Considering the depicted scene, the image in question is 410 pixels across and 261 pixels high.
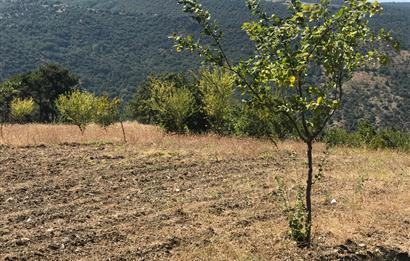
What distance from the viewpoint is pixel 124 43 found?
134 metres

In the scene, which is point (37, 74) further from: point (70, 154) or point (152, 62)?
point (152, 62)

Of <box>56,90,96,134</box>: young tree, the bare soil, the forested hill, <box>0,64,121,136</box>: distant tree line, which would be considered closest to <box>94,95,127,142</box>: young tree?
<box>56,90,96,134</box>: young tree

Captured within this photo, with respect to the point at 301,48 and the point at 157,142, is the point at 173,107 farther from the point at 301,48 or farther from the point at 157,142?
the point at 301,48

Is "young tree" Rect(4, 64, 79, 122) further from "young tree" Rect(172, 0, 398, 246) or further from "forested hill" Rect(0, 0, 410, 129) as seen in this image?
"young tree" Rect(172, 0, 398, 246)

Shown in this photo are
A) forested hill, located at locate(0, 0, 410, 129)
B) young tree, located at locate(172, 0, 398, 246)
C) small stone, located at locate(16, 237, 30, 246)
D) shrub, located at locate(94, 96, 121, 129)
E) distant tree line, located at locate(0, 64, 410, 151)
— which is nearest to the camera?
young tree, located at locate(172, 0, 398, 246)

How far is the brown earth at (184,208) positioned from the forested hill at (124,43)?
6032 centimetres

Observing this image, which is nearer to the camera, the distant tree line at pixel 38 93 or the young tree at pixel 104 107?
the young tree at pixel 104 107

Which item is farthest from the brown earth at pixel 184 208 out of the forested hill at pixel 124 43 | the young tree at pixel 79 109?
the forested hill at pixel 124 43

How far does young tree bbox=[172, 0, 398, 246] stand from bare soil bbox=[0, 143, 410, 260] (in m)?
1.10

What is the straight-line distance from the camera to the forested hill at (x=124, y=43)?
8744 centimetres

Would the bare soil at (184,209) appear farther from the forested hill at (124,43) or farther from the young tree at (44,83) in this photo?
the forested hill at (124,43)

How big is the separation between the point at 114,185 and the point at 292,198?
13.3 feet

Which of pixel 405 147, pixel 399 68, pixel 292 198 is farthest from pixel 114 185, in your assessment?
pixel 399 68

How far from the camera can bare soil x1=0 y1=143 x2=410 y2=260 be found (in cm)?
707
